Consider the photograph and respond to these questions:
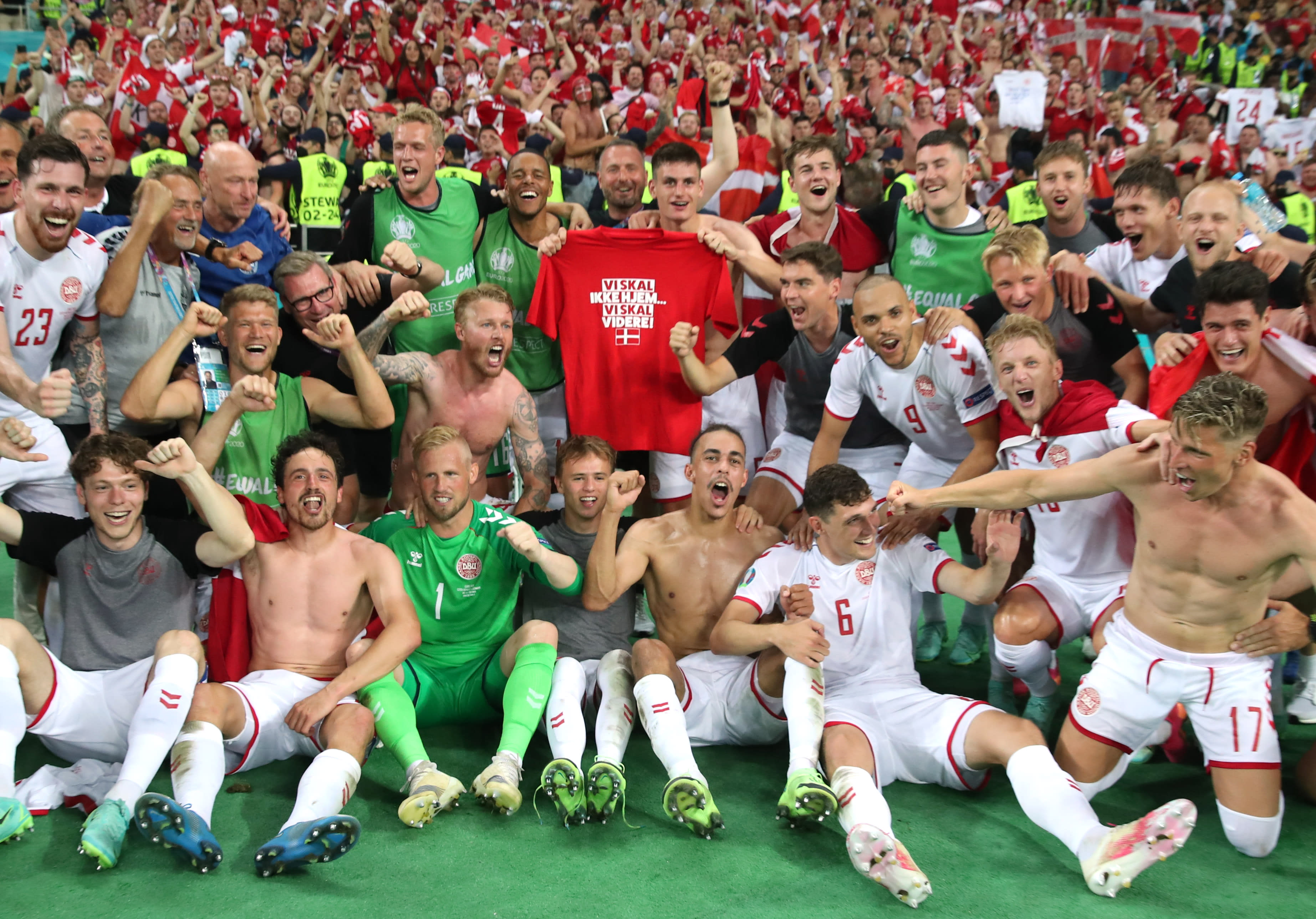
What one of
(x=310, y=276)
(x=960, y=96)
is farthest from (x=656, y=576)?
(x=960, y=96)

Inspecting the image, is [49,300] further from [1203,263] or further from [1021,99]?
[1021,99]

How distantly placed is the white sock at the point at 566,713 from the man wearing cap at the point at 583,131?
366 inches

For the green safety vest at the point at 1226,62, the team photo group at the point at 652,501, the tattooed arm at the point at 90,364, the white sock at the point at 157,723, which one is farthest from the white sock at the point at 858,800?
the green safety vest at the point at 1226,62

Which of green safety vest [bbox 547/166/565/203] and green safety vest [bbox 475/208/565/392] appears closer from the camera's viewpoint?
green safety vest [bbox 475/208/565/392]

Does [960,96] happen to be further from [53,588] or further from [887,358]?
[53,588]

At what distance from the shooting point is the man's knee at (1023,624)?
4.56 m

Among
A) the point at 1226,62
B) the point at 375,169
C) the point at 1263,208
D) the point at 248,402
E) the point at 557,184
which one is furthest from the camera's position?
the point at 1226,62

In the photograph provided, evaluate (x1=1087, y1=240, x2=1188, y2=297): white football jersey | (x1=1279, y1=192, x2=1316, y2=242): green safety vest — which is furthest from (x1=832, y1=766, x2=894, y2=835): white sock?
(x1=1279, y1=192, x2=1316, y2=242): green safety vest

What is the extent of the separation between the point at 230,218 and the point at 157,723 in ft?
9.95

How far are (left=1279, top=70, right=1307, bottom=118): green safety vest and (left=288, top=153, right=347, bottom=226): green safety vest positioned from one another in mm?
13909

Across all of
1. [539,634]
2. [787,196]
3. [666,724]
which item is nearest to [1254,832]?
[666,724]

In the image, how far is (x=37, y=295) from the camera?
4863mm

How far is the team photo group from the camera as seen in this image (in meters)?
3.87

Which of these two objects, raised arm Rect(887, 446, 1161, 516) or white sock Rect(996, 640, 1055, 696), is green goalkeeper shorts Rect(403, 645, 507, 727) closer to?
raised arm Rect(887, 446, 1161, 516)
